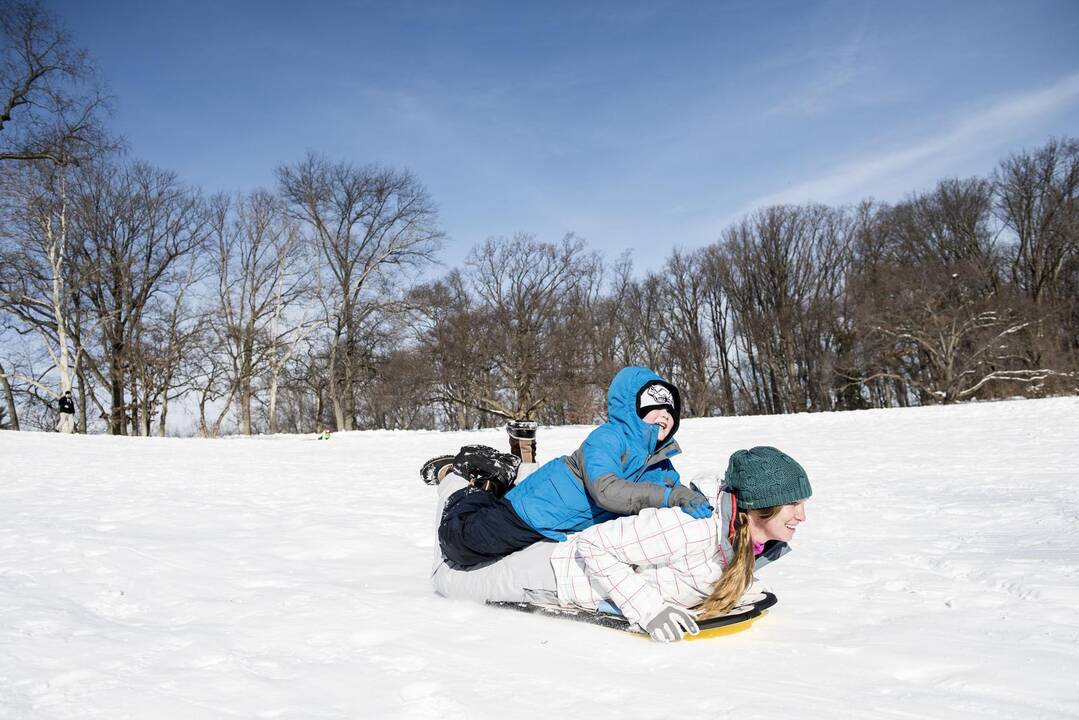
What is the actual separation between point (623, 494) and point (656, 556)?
49cm

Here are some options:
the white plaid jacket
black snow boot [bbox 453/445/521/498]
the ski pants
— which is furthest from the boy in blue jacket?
the ski pants

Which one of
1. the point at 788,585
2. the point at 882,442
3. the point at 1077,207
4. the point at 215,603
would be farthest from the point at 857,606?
the point at 1077,207

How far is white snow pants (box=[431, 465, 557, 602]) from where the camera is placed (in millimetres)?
3477

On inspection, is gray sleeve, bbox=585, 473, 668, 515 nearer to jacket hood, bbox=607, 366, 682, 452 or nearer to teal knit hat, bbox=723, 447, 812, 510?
jacket hood, bbox=607, 366, 682, 452

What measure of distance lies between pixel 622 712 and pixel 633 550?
854mm

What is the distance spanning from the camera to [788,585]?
4.07 metres

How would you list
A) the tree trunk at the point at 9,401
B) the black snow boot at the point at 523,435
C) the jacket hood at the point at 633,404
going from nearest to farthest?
the jacket hood at the point at 633,404
the black snow boot at the point at 523,435
the tree trunk at the point at 9,401

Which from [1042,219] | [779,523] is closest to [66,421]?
[779,523]

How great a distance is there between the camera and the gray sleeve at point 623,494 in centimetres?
345

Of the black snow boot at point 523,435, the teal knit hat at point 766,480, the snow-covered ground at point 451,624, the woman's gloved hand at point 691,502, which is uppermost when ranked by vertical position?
the black snow boot at point 523,435

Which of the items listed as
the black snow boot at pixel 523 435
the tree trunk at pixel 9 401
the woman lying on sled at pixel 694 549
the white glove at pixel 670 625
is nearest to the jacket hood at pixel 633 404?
the woman lying on sled at pixel 694 549

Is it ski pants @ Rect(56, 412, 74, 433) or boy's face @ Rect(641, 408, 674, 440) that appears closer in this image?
boy's face @ Rect(641, 408, 674, 440)

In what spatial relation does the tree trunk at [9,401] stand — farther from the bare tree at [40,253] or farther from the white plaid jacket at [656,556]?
the white plaid jacket at [656,556]

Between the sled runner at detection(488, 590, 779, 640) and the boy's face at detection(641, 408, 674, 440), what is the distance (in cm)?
95
